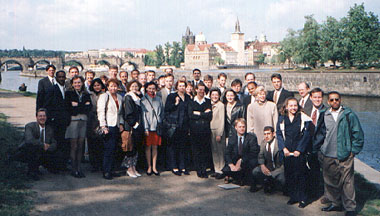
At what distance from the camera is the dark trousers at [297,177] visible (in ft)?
19.0

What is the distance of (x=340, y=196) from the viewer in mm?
5633

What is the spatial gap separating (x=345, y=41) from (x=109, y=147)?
46.6 metres

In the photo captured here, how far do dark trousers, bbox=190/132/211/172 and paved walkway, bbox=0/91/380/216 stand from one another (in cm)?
30

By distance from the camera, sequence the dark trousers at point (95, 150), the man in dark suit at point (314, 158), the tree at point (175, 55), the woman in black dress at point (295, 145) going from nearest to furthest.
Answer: the woman in black dress at point (295, 145)
the man in dark suit at point (314, 158)
the dark trousers at point (95, 150)
the tree at point (175, 55)

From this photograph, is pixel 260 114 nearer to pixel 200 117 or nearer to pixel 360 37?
pixel 200 117

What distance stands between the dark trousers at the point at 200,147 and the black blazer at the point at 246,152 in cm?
57

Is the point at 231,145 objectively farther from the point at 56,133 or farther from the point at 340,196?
the point at 56,133

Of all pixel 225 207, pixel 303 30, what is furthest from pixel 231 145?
pixel 303 30

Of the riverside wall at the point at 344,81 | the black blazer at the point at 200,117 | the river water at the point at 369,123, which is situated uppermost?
the riverside wall at the point at 344,81

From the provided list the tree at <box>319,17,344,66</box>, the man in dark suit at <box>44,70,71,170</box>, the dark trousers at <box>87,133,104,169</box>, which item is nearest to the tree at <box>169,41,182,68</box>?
the tree at <box>319,17,344,66</box>

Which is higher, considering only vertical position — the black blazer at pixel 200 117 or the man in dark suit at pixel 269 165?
the black blazer at pixel 200 117

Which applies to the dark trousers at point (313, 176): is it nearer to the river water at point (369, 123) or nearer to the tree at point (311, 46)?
the river water at point (369, 123)

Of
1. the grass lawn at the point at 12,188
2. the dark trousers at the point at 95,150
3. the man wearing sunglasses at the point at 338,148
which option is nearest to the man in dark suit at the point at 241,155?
the man wearing sunglasses at the point at 338,148

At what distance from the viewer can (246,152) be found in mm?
6531
